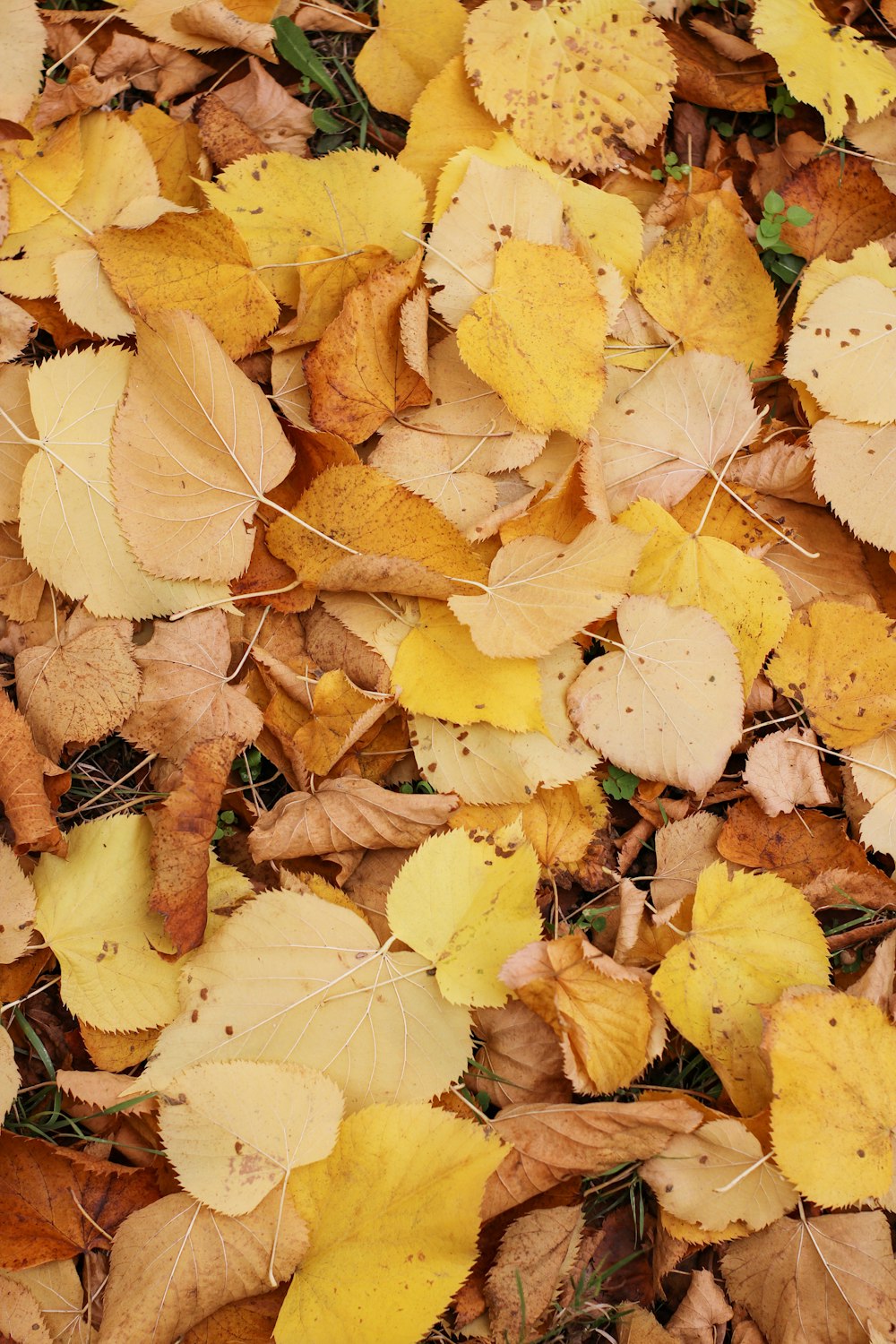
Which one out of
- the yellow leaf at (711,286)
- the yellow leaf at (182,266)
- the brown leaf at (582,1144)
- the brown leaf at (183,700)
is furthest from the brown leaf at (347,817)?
the yellow leaf at (711,286)

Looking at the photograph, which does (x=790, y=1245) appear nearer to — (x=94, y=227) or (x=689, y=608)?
(x=689, y=608)

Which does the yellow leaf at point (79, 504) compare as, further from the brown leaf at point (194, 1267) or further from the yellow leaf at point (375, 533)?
the brown leaf at point (194, 1267)

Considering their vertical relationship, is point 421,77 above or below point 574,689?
above

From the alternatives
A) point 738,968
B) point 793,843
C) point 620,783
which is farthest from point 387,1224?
point 793,843

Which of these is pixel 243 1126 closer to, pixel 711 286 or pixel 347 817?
pixel 347 817

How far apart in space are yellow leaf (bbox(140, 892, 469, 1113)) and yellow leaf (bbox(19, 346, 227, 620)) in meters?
0.55

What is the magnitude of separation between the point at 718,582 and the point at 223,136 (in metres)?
1.17

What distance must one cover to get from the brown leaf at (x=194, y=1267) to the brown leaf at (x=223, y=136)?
67.4 inches

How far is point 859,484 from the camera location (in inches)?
66.4

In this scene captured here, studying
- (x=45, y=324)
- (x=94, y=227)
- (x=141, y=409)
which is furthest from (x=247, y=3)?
(x=141, y=409)

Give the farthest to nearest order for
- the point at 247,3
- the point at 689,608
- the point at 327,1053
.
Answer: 1. the point at 247,3
2. the point at 689,608
3. the point at 327,1053

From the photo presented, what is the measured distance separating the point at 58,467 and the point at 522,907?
1.03m

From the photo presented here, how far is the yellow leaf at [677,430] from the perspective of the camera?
1.68m

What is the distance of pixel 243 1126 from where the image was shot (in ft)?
4.70
